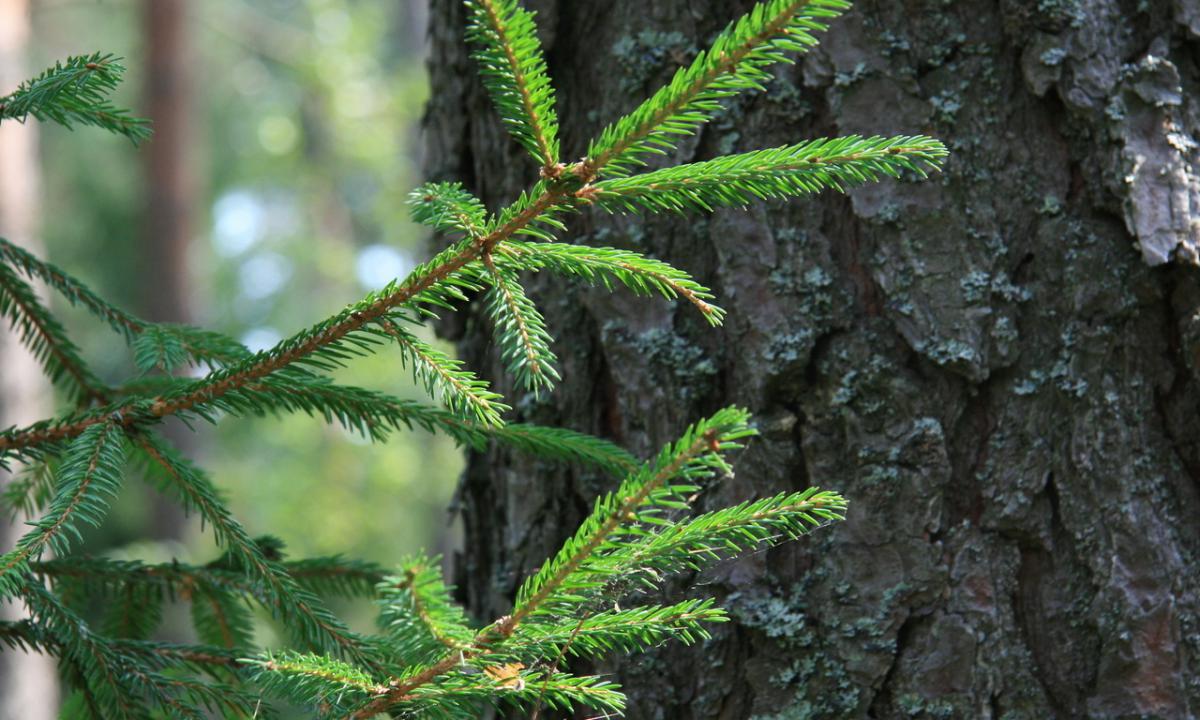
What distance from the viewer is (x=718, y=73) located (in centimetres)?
78

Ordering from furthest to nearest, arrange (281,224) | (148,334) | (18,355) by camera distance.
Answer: (281,224) < (18,355) < (148,334)

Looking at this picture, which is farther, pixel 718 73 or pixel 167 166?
pixel 167 166

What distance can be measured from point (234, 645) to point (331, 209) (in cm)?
1287

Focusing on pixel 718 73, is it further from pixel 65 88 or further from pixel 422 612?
pixel 65 88

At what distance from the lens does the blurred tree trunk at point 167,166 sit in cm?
760

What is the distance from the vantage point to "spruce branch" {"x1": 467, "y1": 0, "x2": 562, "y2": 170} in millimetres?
781

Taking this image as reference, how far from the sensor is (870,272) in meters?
1.25

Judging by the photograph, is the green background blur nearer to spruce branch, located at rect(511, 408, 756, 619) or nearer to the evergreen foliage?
the evergreen foliage

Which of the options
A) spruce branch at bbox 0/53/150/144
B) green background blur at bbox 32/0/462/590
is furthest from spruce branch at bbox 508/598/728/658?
green background blur at bbox 32/0/462/590

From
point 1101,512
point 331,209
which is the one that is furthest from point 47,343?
point 331,209

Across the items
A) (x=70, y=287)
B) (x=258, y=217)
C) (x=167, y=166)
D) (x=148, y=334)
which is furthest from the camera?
(x=258, y=217)

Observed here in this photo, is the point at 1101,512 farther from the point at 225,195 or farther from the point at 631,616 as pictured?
the point at 225,195

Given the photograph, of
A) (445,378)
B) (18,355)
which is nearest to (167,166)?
(18,355)

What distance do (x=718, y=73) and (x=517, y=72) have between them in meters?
0.16
